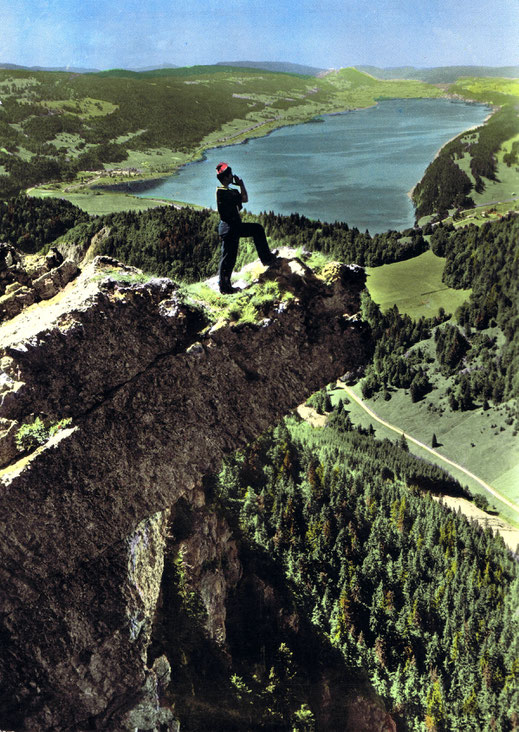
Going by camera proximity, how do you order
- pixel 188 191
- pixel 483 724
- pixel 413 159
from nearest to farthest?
pixel 483 724
pixel 188 191
pixel 413 159

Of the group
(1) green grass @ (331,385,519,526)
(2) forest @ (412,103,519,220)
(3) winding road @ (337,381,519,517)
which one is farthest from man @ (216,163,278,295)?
(2) forest @ (412,103,519,220)

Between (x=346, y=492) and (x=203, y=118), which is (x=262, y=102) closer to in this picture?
(x=203, y=118)

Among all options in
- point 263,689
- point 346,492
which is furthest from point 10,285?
point 346,492

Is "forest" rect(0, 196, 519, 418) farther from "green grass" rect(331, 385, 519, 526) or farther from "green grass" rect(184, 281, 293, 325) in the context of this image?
"green grass" rect(184, 281, 293, 325)

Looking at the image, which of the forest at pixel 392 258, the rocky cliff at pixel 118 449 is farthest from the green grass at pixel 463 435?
the rocky cliff at pixel 118 449

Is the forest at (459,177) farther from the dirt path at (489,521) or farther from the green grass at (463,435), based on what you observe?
the dirt path at (489,521)

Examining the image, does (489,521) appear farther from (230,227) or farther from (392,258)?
(230,227)
